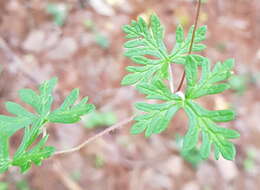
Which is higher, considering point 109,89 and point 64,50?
point 64,50

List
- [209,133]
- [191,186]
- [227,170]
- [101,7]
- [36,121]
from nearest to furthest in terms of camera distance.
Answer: [209,133], [36,121], [191,186], [227,170], [101,7]

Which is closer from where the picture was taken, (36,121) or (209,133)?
(209,133)

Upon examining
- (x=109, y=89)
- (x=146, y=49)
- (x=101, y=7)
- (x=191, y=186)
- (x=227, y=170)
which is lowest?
(x=191, y=186)

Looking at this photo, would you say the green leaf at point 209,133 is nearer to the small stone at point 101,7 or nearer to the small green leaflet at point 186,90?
the small green leaflet at point 186,90

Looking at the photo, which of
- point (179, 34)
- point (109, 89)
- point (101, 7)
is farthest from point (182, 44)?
point (101, 7)

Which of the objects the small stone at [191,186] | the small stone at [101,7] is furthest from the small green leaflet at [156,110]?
the small stone at [101,7]

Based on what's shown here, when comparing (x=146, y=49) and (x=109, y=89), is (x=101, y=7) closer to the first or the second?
(x=109, y=89)
